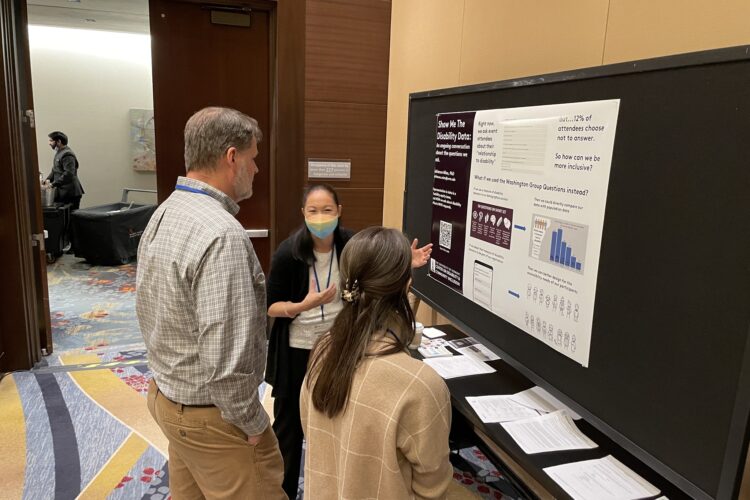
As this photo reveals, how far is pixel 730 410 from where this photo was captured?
951 millimetres

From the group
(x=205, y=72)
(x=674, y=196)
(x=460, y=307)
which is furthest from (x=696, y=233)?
(x=205, y=72)

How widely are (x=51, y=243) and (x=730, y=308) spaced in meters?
7.54

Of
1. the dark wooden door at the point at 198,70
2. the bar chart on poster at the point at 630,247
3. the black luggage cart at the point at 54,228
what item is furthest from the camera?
the black luggage cart at the point at 54,228

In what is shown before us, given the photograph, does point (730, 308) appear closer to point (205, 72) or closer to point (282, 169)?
point (282, 169)

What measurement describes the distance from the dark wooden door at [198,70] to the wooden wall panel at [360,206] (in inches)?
34.9

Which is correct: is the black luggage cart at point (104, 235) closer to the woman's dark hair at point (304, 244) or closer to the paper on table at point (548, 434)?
the woman's dark hair at point (304, 244)

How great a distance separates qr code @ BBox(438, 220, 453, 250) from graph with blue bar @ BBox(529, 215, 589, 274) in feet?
1.70

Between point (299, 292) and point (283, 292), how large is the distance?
0.21 ft

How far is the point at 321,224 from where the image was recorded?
2023 millimetres

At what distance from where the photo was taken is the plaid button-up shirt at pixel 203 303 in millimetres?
1402

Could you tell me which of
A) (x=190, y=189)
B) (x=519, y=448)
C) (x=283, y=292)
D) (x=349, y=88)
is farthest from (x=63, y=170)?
(x=519, y=448)

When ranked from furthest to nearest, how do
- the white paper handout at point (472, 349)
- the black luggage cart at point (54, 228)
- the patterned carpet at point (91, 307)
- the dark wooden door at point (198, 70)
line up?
the black luggage cart at point (54, 228)
the patterned carpet at point (91, 307)
the dark wooden door at point (198, 70)
the white paper handout at point (472, 349)

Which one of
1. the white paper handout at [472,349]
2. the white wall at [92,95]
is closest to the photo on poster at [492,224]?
the white paper handout at [472,349]

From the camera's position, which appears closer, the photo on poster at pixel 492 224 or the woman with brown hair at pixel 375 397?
the woman with brown hair at pixel 375 397
